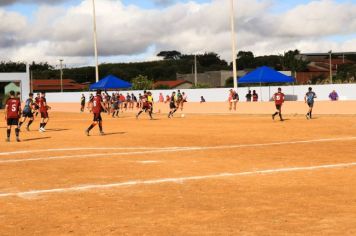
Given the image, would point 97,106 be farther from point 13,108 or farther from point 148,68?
point 148,68

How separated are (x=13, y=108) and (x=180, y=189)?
12.5 meters

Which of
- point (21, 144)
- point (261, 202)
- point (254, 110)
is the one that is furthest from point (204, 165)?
point (254, 110)

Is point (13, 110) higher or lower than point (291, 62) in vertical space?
lower

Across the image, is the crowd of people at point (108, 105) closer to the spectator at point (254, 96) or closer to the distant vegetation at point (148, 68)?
the spectator at point (254, 96)

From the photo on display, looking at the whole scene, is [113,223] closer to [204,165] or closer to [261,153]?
[204,165]

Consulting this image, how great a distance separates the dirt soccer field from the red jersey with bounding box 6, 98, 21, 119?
7.63 ft

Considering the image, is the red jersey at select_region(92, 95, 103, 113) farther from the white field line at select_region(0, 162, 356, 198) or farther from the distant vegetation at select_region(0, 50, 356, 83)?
the distant vegetation at select_region(0, 50, 356, 83)

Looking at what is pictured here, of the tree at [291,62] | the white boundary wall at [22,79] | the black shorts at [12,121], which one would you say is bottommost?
the black shorts at [12,121]

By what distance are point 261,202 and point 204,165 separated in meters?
4.85

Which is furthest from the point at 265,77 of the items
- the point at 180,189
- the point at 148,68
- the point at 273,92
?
the point at 148,68

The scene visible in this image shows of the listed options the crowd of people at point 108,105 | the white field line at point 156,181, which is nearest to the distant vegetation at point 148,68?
the crowd of people at point 108,105

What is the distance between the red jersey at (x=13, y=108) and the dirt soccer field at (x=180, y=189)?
2326mm

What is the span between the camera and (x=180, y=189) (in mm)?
10828

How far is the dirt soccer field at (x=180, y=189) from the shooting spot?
7.93 metres
